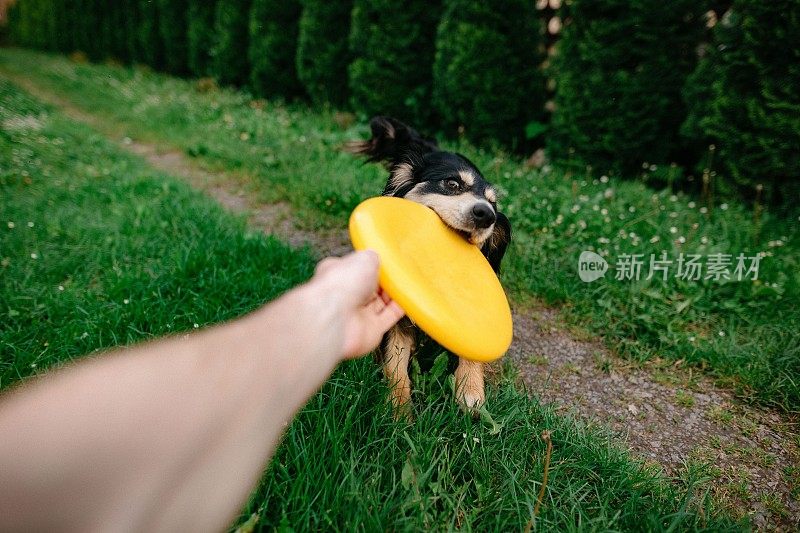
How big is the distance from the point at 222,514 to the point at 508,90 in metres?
6.51

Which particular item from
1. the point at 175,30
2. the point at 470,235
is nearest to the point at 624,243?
the point at 470,235

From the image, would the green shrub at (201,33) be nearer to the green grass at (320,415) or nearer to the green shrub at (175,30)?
the green shrub at (175,30)

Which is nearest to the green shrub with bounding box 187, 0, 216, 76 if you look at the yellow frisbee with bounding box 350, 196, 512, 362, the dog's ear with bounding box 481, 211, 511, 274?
the dog's ear with bounding box 481, 211, 511, 274

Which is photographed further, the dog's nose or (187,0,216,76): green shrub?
(187,0,216,76): green shrub

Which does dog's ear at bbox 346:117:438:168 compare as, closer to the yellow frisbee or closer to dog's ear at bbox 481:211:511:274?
dog's ear at bbox 481:211:511:274

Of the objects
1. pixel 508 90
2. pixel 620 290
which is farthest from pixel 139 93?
pixel 620 290

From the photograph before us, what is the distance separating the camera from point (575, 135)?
19.2ft

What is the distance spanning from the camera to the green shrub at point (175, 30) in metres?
13.9

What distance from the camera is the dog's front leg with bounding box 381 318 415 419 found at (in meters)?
2.02

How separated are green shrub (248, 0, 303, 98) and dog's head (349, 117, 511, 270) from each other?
297 inches

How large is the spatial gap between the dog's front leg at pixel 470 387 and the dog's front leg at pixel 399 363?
0.24 m

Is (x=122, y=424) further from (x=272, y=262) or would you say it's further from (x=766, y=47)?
(x=766, y=47)

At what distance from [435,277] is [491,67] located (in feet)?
17.4

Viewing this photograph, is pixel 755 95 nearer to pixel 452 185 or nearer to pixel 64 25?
pixel 452 185
